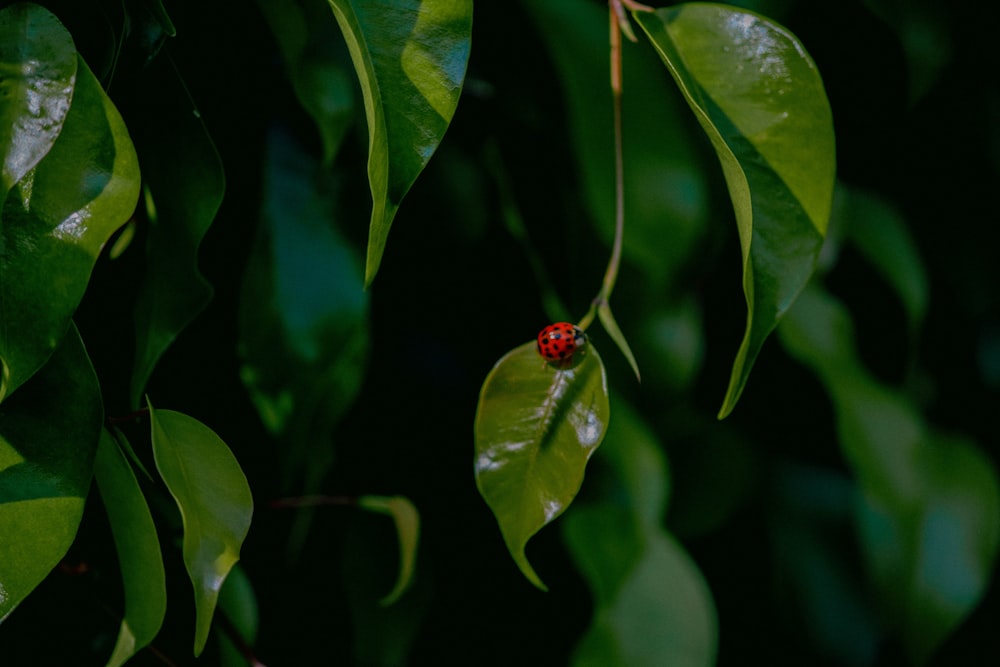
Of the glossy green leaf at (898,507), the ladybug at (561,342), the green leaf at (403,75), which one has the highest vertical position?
the green leaf at (403,75)

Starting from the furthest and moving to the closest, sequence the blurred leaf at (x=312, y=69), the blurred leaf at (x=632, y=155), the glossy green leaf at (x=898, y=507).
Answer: the glossy green leaf at (x=898, y=507) → the blurred leaf at (x=632, y=155) → the blurred leaf at (x=312, y=69)

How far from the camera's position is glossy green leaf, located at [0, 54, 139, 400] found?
0.19 meters

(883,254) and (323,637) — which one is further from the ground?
(883,254)

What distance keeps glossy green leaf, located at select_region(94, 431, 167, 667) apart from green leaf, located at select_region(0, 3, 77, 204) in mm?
85

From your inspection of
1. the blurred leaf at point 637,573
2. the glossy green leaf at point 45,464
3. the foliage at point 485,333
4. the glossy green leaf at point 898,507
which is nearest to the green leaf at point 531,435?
the foliage at point 485,333

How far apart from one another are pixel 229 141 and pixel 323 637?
0.97 ft

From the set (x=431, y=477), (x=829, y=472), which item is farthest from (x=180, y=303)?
(x=829, y=472)

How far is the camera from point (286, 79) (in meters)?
0.40

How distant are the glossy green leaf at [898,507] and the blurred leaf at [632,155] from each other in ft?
0.52

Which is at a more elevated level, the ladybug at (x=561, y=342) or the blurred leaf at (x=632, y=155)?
the ladybug at (x=561, y=342)

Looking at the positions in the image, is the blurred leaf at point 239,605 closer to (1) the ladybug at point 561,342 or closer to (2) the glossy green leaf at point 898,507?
(1) the ladybug at point 561,342

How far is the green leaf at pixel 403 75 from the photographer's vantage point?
208 millimetres

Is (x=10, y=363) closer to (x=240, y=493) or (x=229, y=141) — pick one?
(x=240, y=493)

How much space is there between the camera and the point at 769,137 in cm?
25
